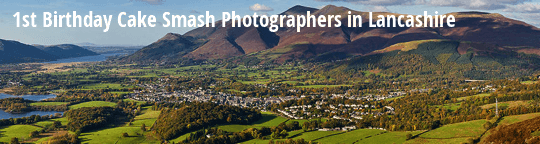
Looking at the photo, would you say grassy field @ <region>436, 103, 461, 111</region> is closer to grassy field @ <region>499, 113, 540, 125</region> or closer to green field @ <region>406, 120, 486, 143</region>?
grassy field @ <region>499, 113, 540, 125</region>

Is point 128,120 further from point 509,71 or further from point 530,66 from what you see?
point 530,66

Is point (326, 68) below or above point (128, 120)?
above

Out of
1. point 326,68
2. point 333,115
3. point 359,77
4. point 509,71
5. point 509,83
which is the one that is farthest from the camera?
point 326,68

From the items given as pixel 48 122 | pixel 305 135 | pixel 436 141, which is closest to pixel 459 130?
pixel 436 141

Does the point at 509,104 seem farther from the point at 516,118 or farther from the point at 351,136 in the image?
the point at 351,136

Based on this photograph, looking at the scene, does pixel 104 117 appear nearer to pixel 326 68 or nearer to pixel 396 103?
pixel 396 103

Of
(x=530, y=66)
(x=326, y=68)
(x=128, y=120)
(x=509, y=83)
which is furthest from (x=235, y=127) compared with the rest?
(x=530, y=66)

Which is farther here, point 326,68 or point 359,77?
point 326,68

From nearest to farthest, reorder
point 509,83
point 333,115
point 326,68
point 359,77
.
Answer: point 333,115 → point 509,83 → point 359,77 → point 326,68
